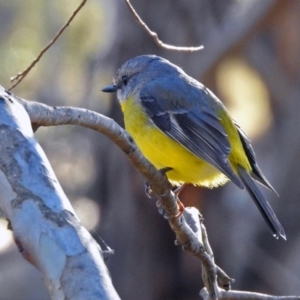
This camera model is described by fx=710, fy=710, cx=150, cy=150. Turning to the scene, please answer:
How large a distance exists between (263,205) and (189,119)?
87 cm

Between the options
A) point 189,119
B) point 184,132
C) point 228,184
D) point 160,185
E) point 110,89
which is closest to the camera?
point 160,185

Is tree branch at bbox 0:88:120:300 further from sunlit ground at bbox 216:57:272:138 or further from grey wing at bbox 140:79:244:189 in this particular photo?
sunlit ground at bbox 216:57:272:138

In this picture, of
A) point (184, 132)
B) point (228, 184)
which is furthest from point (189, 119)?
point (228, 184)

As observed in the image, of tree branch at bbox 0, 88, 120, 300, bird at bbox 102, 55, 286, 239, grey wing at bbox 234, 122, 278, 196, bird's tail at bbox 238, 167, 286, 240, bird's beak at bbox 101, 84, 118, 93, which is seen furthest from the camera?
bird's beak at bbox 101, 84, 118, 93

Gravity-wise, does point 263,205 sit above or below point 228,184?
above

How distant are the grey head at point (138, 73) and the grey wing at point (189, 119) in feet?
0.44

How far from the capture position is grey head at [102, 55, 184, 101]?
5.41m

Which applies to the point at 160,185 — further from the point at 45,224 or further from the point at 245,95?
the point at 245,95

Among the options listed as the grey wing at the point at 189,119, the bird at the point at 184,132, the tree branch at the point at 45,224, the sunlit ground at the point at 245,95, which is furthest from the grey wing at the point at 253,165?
the sunlit ground at the point at 245,95

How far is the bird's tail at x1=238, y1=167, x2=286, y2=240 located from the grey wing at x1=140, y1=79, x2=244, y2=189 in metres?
0.20

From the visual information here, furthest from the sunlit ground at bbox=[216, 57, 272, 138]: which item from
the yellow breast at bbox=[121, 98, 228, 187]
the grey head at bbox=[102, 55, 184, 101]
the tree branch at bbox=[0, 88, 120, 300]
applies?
the tree branch at bbox=[0, 88, 120, 300]

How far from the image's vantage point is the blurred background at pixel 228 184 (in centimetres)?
913

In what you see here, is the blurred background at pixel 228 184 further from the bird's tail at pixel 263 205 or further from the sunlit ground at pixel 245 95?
the bird's tail at pixel 263 205

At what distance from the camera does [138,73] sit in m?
5.57
